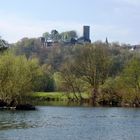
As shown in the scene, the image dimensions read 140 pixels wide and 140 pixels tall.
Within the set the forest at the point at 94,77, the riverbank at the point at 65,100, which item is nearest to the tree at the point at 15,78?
the forest at the point at 94,77

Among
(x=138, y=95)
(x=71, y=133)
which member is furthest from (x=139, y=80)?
(x=71, y=133)

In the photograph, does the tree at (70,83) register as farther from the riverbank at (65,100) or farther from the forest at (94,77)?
the riverbank at (65,100)

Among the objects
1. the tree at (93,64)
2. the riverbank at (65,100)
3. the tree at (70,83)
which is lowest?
the riverbank at (65,100)

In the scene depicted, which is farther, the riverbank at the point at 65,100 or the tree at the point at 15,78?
the riverbank at the point at 65,100

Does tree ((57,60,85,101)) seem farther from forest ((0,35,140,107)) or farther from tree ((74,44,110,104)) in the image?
tree ((74,44,110,104))

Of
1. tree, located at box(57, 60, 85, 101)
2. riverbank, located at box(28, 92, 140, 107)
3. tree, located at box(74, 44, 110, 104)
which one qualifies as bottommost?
riverbank, located at box(28, 92, 140, 107)

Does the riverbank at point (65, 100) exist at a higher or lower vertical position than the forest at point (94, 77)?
lower

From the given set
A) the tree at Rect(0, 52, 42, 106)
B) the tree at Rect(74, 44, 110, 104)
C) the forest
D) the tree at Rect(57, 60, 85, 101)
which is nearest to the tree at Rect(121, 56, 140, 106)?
the forest

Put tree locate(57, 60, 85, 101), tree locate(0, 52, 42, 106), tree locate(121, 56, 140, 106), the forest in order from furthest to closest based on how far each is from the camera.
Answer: tree locate(57, 60, 85, 101) → tree locate(121, 56, 140, 106) → the forest → tree locate(0, 52, 42, 106)

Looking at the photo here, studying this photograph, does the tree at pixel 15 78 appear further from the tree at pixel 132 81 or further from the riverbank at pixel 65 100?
the tree at pixel 132 81

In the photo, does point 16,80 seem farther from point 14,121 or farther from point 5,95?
point 14,121

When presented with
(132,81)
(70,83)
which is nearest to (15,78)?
(70,83)

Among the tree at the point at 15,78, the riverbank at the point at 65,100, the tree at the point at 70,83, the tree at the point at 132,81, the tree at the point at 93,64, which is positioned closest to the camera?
the tree at the point at 15,78

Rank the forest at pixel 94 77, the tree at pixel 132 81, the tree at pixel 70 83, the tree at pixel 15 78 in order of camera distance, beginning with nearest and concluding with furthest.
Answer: the tree at pixel 15 78 < the forest at pixel 94 77 < the tree at pixel 132 81 < the tree at pixel 70 83
